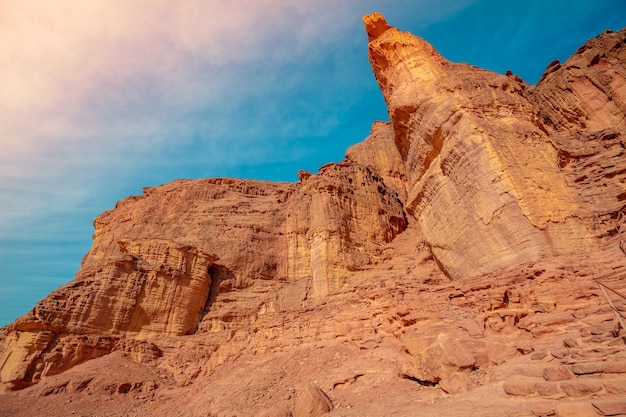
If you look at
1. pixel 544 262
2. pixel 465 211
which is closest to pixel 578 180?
pixel 465 211

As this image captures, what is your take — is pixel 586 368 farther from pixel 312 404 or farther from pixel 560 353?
pixel 312 404

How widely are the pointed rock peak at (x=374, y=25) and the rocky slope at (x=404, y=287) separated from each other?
18cm

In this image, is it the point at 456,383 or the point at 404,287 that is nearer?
the point at 456,383

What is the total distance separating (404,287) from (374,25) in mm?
21675

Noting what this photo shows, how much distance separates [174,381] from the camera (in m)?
24.2

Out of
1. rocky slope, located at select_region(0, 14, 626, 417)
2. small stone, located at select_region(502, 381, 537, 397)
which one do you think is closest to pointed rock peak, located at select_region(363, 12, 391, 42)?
rocky slope, located at select_region(0, 14, 626, 417)

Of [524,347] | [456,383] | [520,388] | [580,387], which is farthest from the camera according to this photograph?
[524,347]

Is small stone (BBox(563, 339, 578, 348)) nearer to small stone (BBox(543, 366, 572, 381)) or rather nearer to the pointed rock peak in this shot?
small stone (BBox(543, 366, 572, 381))

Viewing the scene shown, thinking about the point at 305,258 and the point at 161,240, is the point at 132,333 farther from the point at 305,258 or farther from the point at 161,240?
the point at 305,258

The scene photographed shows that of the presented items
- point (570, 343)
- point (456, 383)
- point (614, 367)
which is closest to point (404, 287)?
point (456, 383)

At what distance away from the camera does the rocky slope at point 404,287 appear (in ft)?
33.9

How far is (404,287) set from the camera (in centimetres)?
1791

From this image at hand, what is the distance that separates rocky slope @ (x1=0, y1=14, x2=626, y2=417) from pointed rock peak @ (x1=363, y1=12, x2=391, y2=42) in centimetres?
18

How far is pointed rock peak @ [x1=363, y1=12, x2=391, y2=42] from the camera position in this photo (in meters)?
29.7
